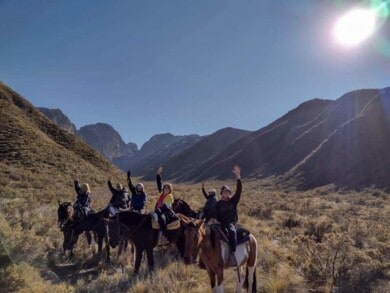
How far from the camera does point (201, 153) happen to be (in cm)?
16788

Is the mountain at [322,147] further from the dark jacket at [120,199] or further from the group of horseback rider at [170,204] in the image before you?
the group of horseback rider at [170,204]

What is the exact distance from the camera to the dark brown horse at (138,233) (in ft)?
36.6

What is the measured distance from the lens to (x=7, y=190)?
25.5 metres

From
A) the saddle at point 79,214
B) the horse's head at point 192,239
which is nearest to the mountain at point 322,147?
the saddle at point 79,214

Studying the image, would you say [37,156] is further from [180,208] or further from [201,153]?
[201,153]

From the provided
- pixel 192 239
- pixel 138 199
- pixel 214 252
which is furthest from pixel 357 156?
pixel 192 239

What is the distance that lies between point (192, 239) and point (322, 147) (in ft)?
242

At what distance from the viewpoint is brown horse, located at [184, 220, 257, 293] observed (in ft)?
25.1

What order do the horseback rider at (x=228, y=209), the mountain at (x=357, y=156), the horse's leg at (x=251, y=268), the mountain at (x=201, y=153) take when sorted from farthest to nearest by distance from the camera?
the mountain at (x=201, y=153)
the mountain at (x=357, y=156)
the horse's leg at (x=251, y=268)
the horseback rider at (x=228, y=209)

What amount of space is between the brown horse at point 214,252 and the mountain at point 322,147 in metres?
48.9

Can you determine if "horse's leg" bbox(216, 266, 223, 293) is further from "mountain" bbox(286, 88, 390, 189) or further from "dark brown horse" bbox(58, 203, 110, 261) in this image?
"mountain" bbox(286, 88, 390, 189)

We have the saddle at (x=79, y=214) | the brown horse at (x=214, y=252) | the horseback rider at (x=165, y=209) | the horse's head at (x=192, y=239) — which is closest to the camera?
the horse's head at (x=192, y=239)

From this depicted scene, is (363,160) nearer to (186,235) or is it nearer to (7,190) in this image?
(7,190)

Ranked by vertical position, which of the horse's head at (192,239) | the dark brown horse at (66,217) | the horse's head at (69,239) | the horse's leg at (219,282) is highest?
the horse's head at (192,239)
